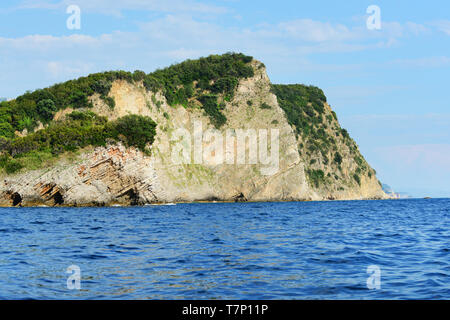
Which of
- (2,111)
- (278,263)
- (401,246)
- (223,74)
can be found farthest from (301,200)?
(278,263)

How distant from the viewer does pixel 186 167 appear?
287 ft

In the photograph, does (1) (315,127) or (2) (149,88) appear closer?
(2) (149,88)

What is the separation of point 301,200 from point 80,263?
277 ft

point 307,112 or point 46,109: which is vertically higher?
point 307,112

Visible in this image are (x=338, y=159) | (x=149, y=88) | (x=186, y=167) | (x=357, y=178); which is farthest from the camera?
(x=357, y=178)

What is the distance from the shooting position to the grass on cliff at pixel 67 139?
194 ft

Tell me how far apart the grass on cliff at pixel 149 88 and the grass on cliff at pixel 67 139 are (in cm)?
771
